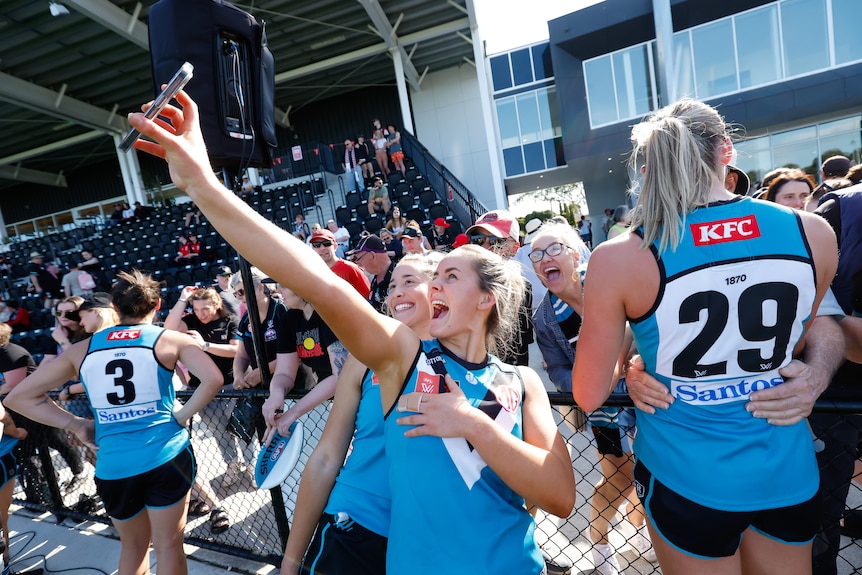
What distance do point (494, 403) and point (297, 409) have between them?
1.25 m

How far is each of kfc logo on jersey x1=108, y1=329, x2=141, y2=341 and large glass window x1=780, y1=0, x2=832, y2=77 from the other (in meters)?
17.9

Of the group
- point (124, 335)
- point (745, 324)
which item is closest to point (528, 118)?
point (124, 335)

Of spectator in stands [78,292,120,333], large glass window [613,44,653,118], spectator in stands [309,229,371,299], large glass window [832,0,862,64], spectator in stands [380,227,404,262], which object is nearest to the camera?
spectator in stands [78,292,120,333]

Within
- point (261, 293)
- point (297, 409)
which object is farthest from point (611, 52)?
point (297, 409)

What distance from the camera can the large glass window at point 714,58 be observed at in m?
14.4

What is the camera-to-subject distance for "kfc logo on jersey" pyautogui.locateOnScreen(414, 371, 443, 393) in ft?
4.02

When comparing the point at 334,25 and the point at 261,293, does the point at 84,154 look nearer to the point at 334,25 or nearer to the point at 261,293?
the point at 334,25

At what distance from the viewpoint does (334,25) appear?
42.4 feet

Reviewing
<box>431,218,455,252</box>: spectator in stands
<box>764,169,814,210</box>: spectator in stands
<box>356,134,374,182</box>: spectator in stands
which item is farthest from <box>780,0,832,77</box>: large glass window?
<box>764,169,814,210</box>: spectator in stands

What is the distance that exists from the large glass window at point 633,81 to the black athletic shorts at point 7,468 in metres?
17.6

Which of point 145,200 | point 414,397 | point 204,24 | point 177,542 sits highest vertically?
point 145,200

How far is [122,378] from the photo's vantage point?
7.74 ft

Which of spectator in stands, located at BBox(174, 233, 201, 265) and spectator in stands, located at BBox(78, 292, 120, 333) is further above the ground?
spectator in stands, located at BBox(174, 233, 201, 265)

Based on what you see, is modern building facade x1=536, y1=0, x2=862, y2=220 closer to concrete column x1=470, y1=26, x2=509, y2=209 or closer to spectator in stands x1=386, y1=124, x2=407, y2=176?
concrete column x1=470, y1=26, x2=509, y2=209
